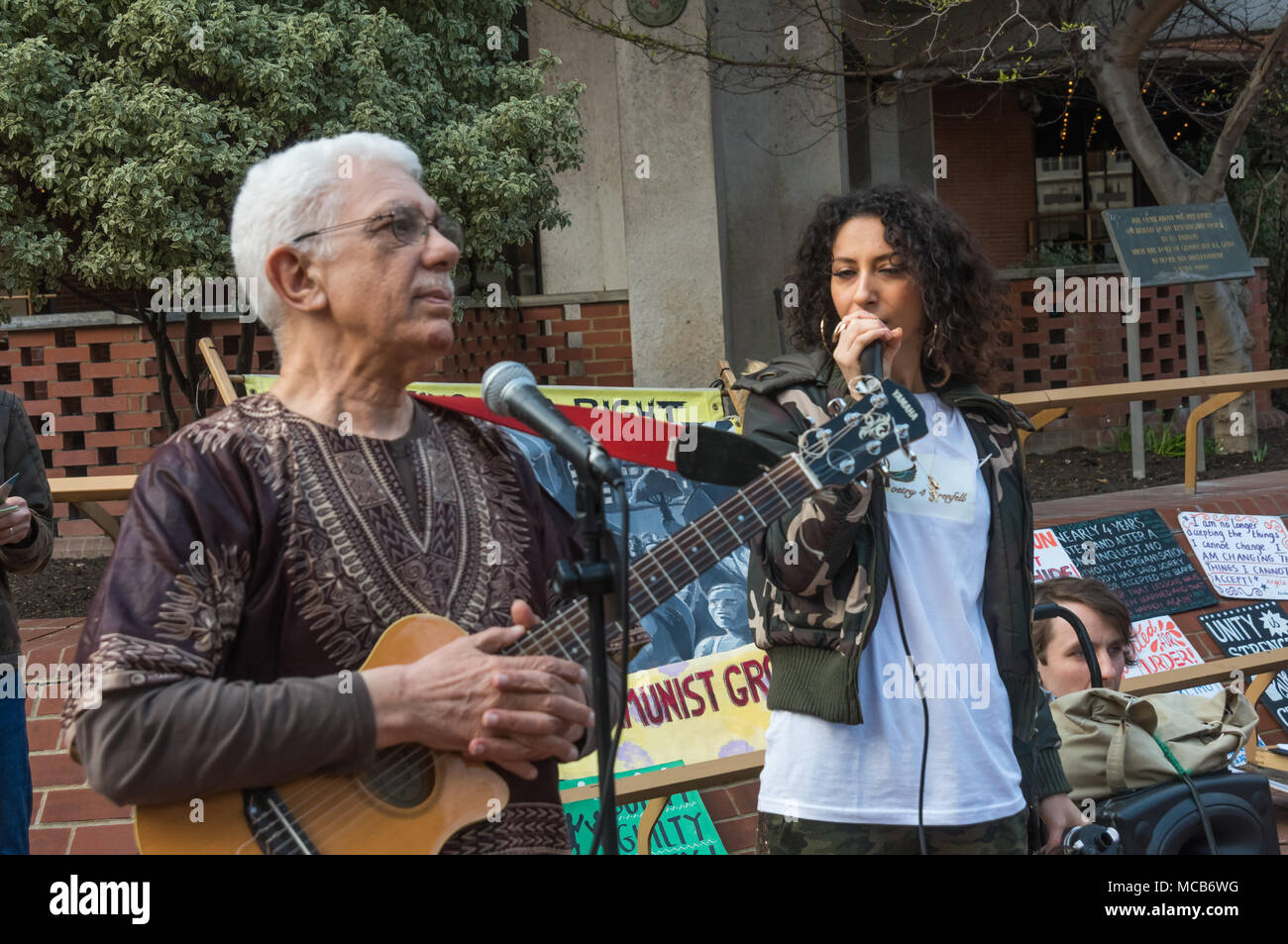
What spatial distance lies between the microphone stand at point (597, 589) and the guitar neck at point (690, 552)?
0.09 metres

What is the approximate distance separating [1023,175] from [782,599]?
52.4ft

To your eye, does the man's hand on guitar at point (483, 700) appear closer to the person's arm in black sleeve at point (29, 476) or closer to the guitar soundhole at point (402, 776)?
the guitar soundhole at point (402, 776)

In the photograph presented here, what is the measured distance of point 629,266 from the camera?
12.2 metres

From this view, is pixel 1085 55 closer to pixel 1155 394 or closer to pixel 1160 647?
pixel 1155 394

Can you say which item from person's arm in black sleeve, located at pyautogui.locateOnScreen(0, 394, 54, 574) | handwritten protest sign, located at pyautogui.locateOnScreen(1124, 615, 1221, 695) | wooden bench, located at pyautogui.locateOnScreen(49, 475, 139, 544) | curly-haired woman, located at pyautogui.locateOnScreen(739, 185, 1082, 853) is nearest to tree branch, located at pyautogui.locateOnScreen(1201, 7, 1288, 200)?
handwritten protest sign, located at pyautogui.locateOnScreen(1124, 615, 1221, 695)

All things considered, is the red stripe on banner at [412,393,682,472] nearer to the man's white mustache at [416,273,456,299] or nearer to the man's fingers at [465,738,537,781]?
the man's white mustache at [416,273,456,299]

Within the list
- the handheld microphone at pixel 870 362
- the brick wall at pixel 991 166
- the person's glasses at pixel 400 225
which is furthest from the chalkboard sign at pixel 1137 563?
the brick wall at pixel 991 166

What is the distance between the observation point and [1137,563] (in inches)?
273

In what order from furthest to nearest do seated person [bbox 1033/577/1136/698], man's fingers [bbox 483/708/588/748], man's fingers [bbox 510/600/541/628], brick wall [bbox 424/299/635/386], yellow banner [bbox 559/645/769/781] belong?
1. brick wall [bbox 424/299/635/386]
2. yellow banner [bbox 559/645/769/781]
3. seated person [bbox 1033/577/1136/698]
4. man's fingers [bbox 510/600/541/628]
5. man's fingers [bbox 483/708/588/748]

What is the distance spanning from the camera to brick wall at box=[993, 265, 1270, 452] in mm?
12867

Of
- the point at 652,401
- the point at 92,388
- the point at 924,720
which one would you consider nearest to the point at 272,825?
the point at 924,720

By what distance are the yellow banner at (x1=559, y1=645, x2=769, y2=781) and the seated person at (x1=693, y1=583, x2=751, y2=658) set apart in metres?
0.04

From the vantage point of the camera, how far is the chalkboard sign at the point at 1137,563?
266 inches
